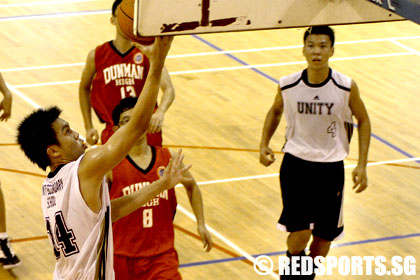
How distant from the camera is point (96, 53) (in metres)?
7.46

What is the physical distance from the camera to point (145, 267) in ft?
19.4

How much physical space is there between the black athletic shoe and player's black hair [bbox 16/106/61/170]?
277 centimetres

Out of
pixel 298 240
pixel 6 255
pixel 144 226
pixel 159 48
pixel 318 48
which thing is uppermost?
pixel 159 48

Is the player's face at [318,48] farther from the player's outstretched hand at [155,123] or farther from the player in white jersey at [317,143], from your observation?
the player's outstretched hand at [155,123]

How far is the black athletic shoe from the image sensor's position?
747cm

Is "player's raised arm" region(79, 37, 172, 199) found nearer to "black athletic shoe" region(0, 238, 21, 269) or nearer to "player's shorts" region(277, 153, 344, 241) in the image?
"player's shorts" region(277, 153, 344, 241)

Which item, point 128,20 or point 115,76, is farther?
point 115,76

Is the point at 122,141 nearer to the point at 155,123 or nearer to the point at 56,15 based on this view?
the point at 155,123

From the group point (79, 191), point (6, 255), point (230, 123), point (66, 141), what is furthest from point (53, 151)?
point (230, 123)

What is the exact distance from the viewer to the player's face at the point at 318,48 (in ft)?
21.9

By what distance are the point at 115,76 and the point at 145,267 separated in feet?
6.58

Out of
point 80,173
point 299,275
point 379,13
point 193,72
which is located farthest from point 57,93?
point 379,13

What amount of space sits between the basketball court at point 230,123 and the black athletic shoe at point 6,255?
0.07 metres

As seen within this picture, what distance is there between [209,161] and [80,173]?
5.03 metres
